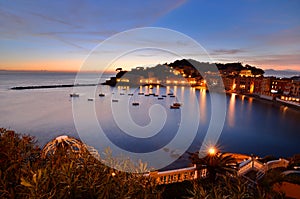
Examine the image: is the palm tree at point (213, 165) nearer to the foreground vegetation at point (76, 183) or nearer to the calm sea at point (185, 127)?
the foreground vegetation at point (76, 183)

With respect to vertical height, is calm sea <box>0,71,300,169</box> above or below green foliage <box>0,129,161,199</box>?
below

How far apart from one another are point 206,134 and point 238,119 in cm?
926

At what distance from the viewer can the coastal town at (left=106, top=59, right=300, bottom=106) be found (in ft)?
143

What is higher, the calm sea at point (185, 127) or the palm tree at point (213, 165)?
the palm tree at point (213, 165)

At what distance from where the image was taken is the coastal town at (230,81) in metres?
43.7

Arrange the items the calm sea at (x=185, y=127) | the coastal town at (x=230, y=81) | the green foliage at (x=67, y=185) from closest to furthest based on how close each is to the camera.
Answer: the green foliage at (x=67, y=185) → the calm sea at (x=185, y=127) → the coastal town at (x=230, y=81)

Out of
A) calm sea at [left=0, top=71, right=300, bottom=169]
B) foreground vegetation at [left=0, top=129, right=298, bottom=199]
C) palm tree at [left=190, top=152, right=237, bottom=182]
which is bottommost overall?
calm sea at [left=0, top=71, right=300, bottom=169]

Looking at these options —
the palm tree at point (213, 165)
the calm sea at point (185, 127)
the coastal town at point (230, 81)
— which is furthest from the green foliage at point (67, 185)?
the coastal town at point (230, 81)

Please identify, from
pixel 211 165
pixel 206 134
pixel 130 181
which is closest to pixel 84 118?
pixel 206 134

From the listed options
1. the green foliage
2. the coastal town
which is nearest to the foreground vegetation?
the green foliage

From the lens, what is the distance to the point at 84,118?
80.7ft

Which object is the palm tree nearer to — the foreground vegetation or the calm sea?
the foreground vegetation

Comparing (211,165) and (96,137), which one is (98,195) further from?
(96,137)

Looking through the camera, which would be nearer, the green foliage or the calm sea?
the green foliage
